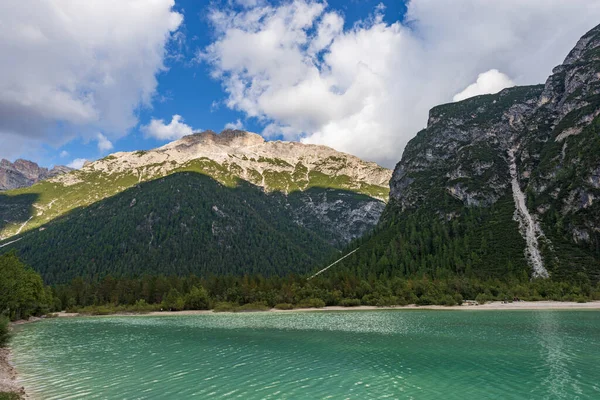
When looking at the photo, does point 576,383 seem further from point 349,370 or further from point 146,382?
point 146,382

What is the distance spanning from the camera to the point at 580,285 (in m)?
136

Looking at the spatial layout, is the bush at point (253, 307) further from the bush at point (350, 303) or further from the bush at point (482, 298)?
the bush at point (482, 298)

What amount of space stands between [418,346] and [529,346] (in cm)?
1460

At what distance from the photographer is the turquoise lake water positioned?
2973 cm

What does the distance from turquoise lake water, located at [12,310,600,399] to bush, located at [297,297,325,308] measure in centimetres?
7831

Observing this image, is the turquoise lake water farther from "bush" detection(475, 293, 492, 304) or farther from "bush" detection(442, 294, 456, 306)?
"bush" detection(475, 293, 492, 304)

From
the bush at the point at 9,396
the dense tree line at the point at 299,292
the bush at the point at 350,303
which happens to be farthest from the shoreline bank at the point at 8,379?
the bush at the point at 350,303

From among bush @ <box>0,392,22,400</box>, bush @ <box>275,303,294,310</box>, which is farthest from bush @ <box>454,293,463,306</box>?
bush @ <box>0,392,22,400</box>

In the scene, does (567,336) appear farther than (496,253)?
No

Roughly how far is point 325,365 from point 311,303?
106m

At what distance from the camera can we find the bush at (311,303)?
14288 centimetres

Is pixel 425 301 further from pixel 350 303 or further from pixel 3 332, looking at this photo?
pixel 3 332

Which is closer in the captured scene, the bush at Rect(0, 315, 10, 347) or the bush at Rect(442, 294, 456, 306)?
the bush at Rect(0, 315, 10, 347)

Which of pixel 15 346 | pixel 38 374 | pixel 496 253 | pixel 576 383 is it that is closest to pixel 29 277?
pixel 15 346
